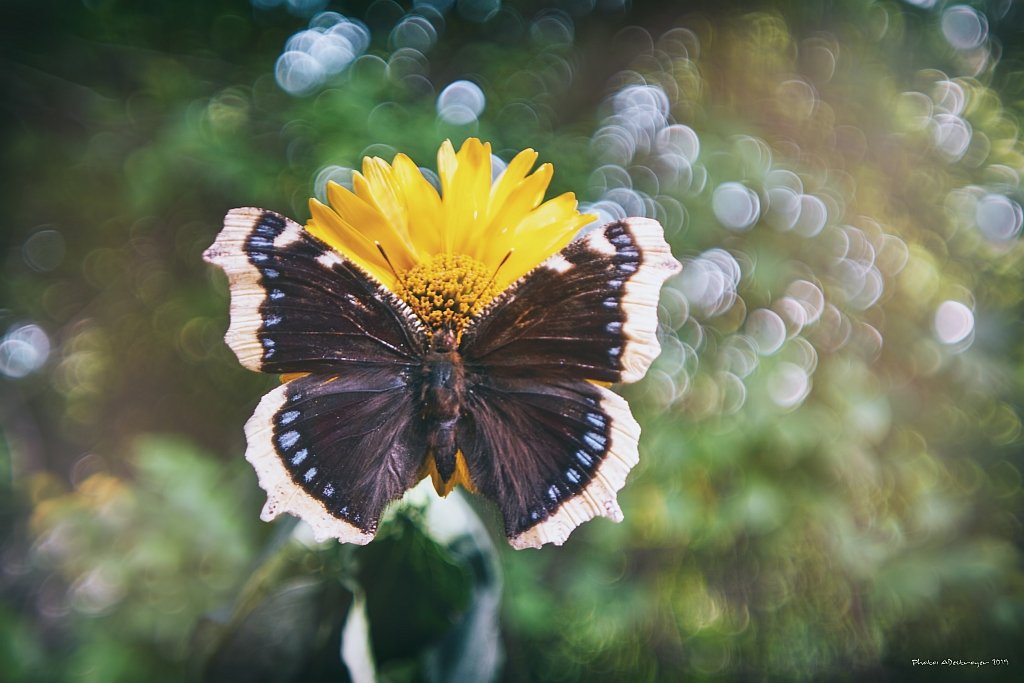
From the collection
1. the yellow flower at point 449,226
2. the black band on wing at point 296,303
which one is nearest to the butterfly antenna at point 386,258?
the yellow flower at point 449,226

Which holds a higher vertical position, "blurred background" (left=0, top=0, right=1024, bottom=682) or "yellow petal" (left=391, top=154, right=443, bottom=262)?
"yellow petal" (left=391, top=154, right=443, bottom=262)

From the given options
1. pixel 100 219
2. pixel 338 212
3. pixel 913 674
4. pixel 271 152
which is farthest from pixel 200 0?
pixel 913 674

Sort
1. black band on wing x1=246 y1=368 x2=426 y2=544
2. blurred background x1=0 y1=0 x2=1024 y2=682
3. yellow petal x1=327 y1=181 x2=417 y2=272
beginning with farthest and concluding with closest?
1. blurred background x1=0 y1=0 x2=1024 y2=682
2. yellow petal x1=327 y1=181 x2=417 y2=272
3. black band on wing x1=246 y1=368 x2=426 y2=544

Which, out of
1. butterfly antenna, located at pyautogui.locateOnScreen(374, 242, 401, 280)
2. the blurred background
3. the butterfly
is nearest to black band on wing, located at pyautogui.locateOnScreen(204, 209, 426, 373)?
the butterfly

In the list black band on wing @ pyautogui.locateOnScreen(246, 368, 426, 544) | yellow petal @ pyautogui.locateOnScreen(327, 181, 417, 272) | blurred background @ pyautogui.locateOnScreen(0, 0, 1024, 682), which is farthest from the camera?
blurred background @ pyautogui.locateOnScreen(0, 0, 1024, 682)

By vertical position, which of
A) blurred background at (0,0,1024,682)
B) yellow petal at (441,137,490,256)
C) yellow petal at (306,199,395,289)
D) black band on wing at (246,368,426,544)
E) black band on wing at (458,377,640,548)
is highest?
yellow petal at (441,137,490,256)

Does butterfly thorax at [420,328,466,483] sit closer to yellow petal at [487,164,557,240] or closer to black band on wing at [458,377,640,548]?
black band on wing at [458,377,640,548]
